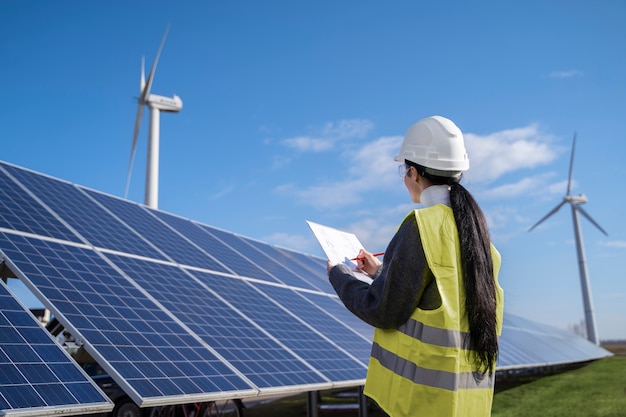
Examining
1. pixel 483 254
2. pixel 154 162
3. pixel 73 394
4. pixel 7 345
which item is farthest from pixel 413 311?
pixel 154 162

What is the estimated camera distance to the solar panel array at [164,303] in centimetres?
803

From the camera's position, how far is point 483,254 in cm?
324

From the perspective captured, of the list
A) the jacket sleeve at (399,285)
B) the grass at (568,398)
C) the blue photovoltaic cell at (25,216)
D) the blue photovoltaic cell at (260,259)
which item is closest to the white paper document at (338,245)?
the jacket sleeve at (399,285)

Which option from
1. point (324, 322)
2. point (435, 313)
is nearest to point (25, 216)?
point (324, 322)

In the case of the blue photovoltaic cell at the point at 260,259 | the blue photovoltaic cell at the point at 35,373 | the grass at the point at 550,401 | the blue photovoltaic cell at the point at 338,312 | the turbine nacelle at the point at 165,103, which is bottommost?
the grass at the point at 550,401

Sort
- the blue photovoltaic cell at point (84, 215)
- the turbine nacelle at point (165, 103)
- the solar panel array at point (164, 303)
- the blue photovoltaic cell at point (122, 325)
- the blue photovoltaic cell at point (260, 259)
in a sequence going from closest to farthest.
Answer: the blue photovoltaic cell at point (122, 325), the solar panel array at point (164, 303), the blue photovoltaic cell at point (84, 215), the blue photovoltaic cell at point (260, 259), the turbine nacelle at point (165, 103)

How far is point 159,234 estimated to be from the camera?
14.5 metres

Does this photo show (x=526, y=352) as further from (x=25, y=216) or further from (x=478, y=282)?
(x=478, y=282)

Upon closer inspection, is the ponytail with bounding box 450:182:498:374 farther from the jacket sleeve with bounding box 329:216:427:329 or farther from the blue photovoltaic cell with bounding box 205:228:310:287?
the blue photovoltaic cell with bounding box 205:228:310:287

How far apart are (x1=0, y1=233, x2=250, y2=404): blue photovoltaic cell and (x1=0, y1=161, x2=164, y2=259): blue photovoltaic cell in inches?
60.6

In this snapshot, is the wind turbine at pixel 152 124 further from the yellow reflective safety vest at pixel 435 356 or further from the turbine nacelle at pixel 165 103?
the yellow reflective safety vest at pixel 435 356

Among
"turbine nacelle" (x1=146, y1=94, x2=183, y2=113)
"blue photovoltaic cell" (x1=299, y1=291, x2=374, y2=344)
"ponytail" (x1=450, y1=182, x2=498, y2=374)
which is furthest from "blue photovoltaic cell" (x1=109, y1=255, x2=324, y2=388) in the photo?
"turbine nacelle" (x1=146, y1=94, x2=183, y2=113)

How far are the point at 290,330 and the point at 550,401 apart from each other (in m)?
13.2

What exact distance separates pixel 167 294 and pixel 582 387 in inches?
805
